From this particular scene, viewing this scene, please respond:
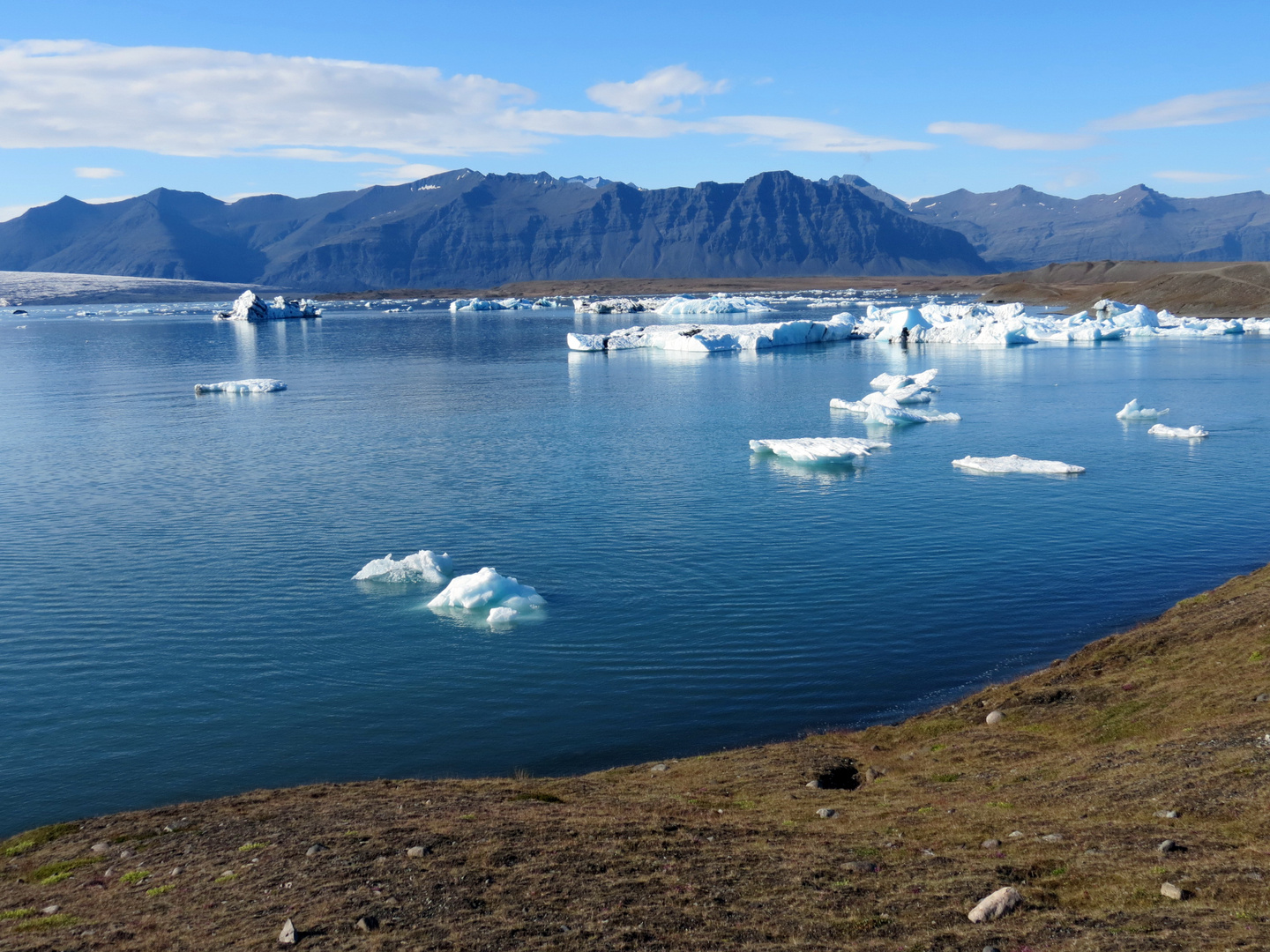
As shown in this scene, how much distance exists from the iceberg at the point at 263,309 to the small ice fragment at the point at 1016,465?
14454cm

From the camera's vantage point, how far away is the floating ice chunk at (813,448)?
1518 inches

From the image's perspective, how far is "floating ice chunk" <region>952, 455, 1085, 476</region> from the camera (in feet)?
120

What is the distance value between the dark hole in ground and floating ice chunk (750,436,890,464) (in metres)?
24.4

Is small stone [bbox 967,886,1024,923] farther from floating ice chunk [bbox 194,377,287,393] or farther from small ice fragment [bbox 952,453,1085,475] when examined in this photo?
floating ice chunk [bbox 194,377,287,393]

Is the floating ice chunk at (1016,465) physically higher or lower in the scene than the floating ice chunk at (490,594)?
higher

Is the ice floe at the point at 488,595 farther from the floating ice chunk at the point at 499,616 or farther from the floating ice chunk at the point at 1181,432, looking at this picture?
the floating ice chunk at the point at 1181,432

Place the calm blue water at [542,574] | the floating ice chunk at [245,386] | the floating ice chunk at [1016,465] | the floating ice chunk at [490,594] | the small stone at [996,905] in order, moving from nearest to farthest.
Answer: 1. the small stone at [996,905]
2. the calm blue water at [542,574]
3. the floating ice chunk at [490,594]
4. the floating ice chunk at [1016,465]
5. the floating ice chunk at [245,386]

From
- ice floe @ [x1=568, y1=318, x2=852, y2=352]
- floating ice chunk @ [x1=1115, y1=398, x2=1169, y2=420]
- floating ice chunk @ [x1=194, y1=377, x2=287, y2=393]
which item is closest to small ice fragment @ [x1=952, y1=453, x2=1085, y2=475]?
floating ice chunk @ [x1=1115, y1=398, x2=1169, y2=420]

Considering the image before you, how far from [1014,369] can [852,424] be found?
31.8 metres

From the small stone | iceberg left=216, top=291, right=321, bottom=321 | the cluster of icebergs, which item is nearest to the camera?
the small stone

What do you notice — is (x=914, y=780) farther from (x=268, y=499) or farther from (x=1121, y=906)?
(x=268, y=499)

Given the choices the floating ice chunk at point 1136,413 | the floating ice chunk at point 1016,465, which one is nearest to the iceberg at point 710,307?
the floating ice chunk at point 1136,413

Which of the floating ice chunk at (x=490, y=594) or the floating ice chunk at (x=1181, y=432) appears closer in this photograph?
the floating ice chunk at (x=490, y=594)

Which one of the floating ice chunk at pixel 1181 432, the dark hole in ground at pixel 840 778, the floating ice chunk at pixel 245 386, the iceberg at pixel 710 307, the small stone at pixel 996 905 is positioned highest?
the iceberg at pixel 710 307
